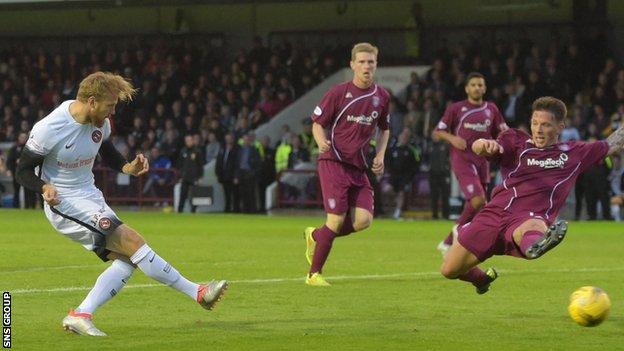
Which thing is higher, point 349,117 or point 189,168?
point 349,117

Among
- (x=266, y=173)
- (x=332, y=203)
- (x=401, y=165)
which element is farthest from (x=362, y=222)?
(x=266, y=173)

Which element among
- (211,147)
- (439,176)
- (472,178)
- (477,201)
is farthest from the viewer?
(211,147)

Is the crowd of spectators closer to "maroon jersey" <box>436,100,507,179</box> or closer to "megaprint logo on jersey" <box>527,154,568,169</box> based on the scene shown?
"maroon jersey" <box>436,100,507,179</box>

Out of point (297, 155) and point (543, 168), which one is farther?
point (297, 155)

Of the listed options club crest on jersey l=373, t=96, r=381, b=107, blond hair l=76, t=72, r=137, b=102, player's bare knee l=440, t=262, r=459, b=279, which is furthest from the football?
club crest on jersey l=373, t=96, r=381, b=107

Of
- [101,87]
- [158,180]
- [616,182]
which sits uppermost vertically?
[101,87]

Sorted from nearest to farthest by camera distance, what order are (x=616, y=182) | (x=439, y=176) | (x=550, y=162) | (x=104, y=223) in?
(x=104, y=223), (x=550, y=162), (x=616, y=182), (x=439, y=176)

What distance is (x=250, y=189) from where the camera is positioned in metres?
32.1

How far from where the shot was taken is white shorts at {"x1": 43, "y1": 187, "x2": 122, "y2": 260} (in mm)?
9477

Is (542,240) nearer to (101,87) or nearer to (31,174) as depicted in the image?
(101,87)

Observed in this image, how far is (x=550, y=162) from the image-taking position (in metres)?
10.3

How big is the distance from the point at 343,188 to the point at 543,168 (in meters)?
3.47

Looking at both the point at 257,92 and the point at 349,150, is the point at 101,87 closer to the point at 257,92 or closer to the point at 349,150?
the point at 349,150

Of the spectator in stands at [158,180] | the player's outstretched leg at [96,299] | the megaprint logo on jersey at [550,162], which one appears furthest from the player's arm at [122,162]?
the spectator in stands at [158,180]
